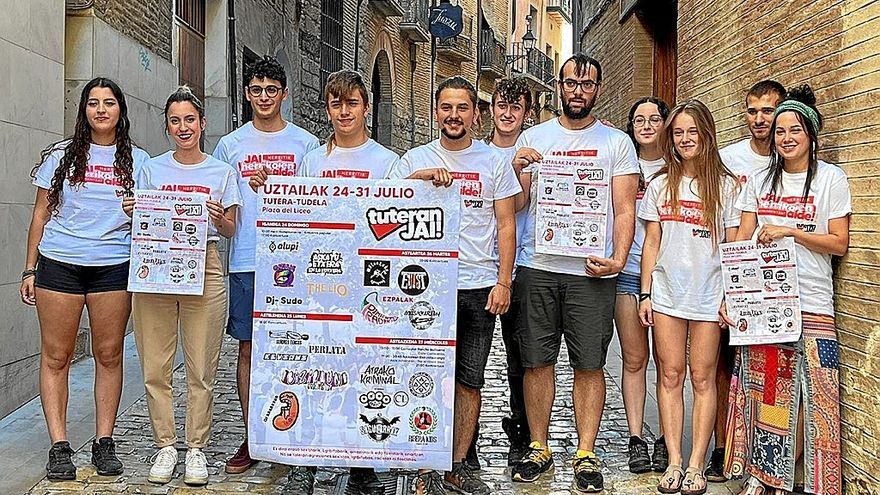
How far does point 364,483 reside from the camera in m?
5.32

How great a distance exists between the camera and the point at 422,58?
31.9m

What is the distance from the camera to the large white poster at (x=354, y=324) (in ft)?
16.5

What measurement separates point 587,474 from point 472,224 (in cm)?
157

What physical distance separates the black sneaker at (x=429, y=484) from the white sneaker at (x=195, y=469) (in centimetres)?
121

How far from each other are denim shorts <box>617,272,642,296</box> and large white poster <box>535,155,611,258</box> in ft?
1.59

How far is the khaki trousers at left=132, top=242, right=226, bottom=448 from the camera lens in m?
5.41

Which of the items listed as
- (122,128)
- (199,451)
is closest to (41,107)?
(122,128)

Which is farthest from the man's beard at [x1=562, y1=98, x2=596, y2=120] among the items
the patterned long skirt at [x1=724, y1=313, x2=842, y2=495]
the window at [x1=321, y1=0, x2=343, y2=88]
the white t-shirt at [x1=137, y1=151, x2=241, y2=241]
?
the window at [x1=321, y1=0, x2=343, y2=88]

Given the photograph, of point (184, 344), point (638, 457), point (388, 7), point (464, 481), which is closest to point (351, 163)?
point (184, 344)

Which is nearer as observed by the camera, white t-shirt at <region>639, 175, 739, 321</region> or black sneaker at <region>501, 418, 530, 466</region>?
white t-shirt at <region>639, 175, 739, 321</region>

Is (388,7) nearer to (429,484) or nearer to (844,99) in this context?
(844,99)

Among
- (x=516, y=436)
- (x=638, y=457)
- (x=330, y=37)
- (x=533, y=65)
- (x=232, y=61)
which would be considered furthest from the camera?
(x=533, y=65)

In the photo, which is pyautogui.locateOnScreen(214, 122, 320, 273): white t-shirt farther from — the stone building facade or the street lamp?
the street lamp

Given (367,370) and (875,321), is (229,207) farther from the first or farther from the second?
(875,321)
